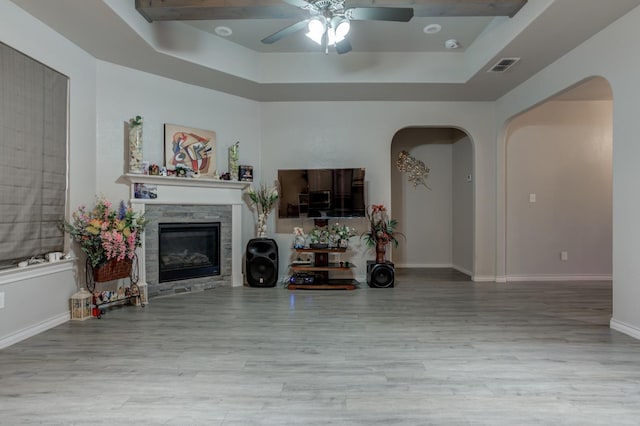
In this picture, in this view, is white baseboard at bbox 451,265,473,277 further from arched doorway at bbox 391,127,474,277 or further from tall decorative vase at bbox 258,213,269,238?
tall decorative vase at bbox 258,213,269,238

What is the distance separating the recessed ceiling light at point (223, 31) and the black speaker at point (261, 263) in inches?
101

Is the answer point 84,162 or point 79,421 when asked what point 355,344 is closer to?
point 79,421

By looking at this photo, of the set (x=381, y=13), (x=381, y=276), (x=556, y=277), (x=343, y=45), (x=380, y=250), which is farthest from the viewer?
(x=556, y=277)

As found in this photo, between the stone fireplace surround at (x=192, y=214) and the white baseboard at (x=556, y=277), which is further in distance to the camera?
the white baseboard at (x=556, y=277)

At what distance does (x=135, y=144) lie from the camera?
12.5 feet

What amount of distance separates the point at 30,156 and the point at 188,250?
1999 millimetres

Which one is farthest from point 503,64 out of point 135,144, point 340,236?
point 135,144

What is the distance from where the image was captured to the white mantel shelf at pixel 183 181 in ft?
12.6

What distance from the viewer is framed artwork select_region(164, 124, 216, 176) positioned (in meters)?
4.20

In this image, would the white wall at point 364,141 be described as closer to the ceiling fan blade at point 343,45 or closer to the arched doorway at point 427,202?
the arched doorway at point 427,202

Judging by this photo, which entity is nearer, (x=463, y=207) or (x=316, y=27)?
(x=316, y=27)

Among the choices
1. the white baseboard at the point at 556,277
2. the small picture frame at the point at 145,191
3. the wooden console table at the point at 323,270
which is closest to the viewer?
the small picture frame at the point at 145,191

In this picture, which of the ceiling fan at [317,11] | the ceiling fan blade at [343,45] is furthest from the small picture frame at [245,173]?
the ceiling fan blade at [343,45]

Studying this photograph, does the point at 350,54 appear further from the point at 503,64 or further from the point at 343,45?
the point at 503,64
